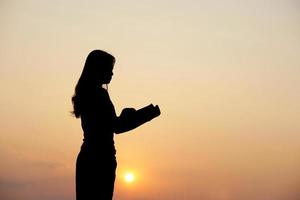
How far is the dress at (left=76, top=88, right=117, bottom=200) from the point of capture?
32.4 feet

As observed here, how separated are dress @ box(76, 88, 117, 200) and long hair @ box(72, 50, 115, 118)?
0.17 metres

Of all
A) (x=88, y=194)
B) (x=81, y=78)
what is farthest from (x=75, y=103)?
(x=88, y=194)

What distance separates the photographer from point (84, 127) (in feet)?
32.8

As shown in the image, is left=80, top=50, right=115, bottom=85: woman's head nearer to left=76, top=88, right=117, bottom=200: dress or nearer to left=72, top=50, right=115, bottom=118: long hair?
left=72, top=50, right=115, bottom=118: long hair

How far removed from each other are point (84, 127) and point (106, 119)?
0.82ft

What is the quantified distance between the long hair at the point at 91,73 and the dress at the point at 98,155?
6.9 inches

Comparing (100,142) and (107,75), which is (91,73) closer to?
(107,75)

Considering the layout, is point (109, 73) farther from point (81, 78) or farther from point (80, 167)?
point (80, 167)

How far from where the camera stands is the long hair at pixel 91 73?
10.1 meters

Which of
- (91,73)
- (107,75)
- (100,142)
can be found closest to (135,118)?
(100,142)

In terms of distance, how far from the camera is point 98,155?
9.87m

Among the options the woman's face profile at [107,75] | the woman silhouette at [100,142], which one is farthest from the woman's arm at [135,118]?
the woman's face profile at [107,75]

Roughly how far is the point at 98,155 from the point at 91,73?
81cm

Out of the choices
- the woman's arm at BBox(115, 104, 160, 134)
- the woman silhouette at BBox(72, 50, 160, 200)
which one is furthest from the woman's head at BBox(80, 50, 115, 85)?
the woman's arm at BBox(115, 104, 160, 134)
